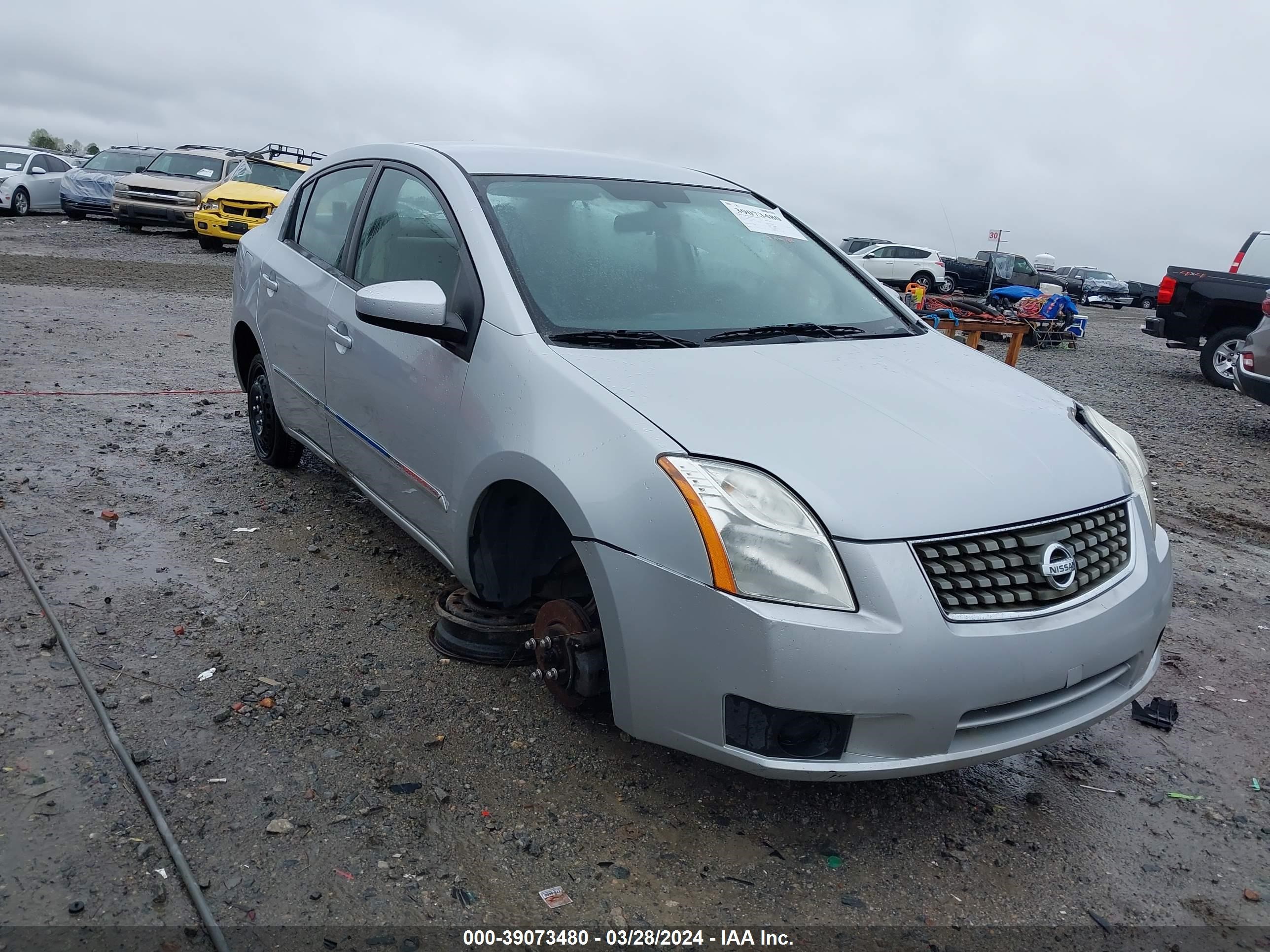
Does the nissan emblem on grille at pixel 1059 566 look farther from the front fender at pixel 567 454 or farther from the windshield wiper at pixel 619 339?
the windshield wiper at pixel 619 339

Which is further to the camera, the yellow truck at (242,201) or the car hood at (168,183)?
the car hood at (168,183)

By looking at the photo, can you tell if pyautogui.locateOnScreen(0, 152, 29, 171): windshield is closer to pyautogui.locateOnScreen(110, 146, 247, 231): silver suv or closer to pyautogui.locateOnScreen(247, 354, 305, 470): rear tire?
pyautogui.locateOnScreen(110, 146, 247, 231): silver suv

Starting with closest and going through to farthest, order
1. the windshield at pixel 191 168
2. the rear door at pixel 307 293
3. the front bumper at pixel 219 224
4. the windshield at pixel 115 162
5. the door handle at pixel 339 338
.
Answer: the door handle at pixel 339 338, the rear door at pixel 307 293, the front bumper at pixel 219 224, the windshield at pixel 191 168, the windshield at pixel 115 162

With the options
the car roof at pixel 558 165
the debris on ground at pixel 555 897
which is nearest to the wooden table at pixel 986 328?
the car roof at pixel 558 165

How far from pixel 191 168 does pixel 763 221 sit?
60.4ft

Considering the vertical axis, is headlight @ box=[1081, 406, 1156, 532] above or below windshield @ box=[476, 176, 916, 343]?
below

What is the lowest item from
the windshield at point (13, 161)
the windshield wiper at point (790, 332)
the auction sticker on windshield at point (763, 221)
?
the windshield at point (13, 161)

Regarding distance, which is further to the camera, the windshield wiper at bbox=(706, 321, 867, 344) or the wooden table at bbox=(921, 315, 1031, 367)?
the wooden table at bbox=(921, 315, 1031, 367)

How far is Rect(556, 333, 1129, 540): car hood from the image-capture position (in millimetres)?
2279

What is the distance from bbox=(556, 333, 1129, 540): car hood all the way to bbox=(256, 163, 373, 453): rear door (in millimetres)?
1639

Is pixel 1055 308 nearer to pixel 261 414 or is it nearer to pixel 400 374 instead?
pixel 261 414

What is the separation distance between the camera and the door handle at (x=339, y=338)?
12.0ft

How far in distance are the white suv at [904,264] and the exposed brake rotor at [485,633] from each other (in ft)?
100

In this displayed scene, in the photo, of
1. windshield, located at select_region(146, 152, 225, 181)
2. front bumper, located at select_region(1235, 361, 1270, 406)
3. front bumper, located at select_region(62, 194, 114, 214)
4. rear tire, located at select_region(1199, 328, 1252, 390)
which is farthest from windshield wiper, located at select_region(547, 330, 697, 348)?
front bumper, located at select_region(62, 194, 114, 214)
